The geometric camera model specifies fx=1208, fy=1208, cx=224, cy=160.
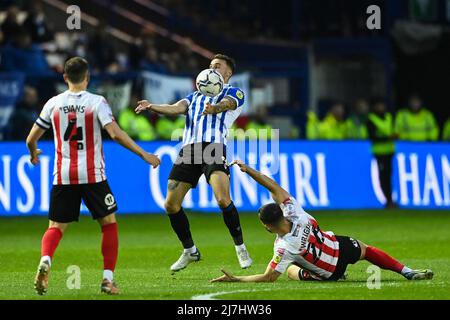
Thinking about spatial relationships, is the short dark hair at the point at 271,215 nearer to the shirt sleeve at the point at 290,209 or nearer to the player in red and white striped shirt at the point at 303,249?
the player in red and white striped shirt at the point at 303,249

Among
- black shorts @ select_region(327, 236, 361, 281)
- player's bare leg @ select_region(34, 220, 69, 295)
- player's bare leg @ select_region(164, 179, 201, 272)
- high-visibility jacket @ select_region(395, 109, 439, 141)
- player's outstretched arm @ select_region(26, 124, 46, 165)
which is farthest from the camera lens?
high-visibility jacket @ select_region(395, 109, 439, 141)

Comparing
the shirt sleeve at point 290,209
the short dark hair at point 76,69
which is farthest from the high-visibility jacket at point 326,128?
the short dark hair at point 76,69

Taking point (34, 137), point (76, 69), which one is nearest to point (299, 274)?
point (34, 137)

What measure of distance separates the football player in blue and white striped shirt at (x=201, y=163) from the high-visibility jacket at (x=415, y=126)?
11.5m

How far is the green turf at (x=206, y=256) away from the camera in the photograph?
10.6 m

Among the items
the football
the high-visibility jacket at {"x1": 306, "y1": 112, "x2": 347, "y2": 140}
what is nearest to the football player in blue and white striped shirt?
the football

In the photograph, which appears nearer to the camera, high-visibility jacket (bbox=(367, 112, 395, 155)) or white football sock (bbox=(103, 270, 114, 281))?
white football sock (bbox=(103, 270, 114, 281))

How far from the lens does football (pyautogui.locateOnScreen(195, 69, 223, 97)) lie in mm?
12711

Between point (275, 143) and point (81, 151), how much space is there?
1103 centimetres

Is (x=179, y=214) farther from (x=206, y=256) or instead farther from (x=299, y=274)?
(x=206, y=256)

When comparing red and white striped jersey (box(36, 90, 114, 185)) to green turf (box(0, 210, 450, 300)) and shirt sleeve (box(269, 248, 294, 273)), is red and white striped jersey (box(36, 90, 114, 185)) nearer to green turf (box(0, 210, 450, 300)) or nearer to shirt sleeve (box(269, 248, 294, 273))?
green turf (box(0, 210, 450, 300))

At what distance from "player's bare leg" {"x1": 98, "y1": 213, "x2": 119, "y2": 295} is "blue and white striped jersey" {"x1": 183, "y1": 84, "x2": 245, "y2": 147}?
2539mm

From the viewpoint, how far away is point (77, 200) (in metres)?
10.5
